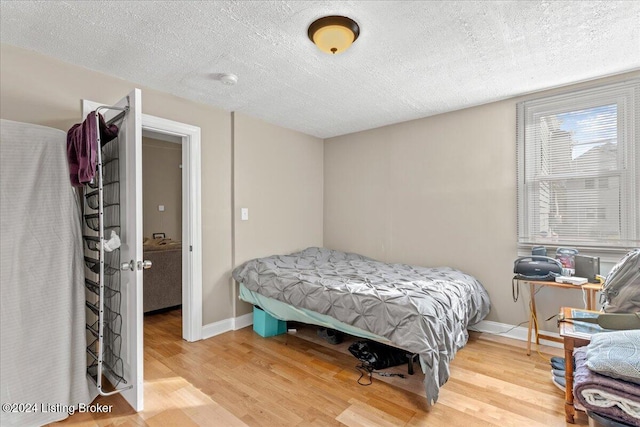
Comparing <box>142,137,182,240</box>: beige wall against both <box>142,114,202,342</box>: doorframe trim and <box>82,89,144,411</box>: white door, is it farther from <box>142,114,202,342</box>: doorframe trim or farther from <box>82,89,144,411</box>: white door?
<box>82,89,144,411</box>: white door

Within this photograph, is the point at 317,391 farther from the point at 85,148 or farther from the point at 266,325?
the point at 85,148

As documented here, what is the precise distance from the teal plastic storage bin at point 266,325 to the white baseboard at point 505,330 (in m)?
1.97

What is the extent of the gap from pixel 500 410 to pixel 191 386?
203 cm

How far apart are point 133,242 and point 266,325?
1678mm

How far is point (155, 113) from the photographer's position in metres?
2.75

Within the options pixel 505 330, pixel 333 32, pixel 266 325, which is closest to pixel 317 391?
pixel 266 325

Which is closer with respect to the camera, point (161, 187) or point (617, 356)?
point (617, 356)

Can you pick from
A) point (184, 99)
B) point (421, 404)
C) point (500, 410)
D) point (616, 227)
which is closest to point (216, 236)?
point (184, 99)

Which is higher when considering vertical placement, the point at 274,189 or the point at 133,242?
the point at 274,189

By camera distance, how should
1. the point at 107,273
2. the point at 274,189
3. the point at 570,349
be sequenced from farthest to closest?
1. the point at 274,189
2. the point at 107,273
3. the point at 570,349

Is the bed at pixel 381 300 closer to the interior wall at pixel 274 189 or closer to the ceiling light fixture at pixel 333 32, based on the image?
the interior wall at pixel 274 189

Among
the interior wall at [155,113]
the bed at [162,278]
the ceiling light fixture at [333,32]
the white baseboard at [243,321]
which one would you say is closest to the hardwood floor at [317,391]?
the white baseboard at [243,321]

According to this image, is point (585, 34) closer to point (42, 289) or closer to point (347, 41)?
point (347, 41)

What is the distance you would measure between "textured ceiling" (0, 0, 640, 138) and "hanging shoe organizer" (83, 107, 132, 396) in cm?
57
